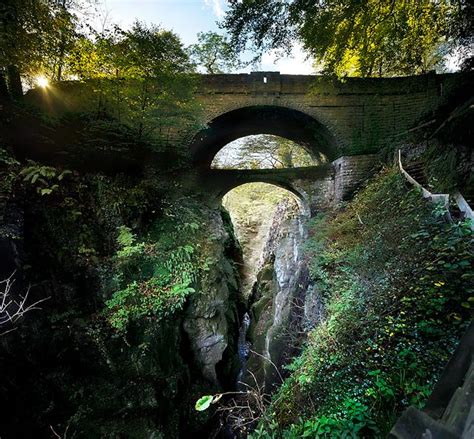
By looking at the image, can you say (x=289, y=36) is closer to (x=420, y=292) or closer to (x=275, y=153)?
(x=420, y=292)

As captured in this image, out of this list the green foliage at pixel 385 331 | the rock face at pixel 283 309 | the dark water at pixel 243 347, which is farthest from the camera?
the dark water at pixel 243 347

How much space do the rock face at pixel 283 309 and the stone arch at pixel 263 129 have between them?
360 centimetres

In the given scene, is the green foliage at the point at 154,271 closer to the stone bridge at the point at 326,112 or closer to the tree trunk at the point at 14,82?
the stone bridge at the point at 326,112

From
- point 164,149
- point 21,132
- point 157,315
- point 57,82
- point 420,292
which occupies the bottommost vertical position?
point 157,315

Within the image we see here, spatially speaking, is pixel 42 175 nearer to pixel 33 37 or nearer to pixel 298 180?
pixel 33 37

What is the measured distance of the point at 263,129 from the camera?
11812 mm

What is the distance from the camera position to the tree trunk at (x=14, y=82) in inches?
262

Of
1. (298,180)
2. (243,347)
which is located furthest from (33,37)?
(243,347)

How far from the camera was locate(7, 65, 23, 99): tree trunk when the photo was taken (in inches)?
262

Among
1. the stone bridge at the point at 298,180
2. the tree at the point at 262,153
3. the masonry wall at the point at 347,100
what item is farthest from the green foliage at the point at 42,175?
the tree at the point at 262,153

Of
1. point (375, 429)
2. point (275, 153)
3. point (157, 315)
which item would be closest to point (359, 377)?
point (375, 429)

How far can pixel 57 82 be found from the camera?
8078 mm

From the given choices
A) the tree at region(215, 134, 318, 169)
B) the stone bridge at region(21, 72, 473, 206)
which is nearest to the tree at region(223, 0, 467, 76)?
the stone bridge at region(21, 72, 473, 206)

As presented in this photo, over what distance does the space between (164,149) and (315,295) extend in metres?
7.69
